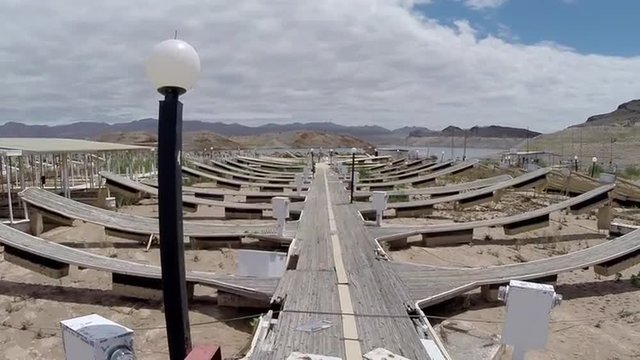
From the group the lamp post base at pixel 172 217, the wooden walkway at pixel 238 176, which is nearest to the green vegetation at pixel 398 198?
the wooden walkway at pixel 238 176

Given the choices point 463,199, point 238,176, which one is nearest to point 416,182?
point 463,199

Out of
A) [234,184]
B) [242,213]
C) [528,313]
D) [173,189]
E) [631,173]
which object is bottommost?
[242,213]

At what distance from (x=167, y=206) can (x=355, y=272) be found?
4.15 meters

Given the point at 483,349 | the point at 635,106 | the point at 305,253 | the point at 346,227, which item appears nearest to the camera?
the point at 483,349

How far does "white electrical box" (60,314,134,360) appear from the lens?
1892 mm

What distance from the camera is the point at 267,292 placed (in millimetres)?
5523

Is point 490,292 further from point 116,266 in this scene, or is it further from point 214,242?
point 214,242

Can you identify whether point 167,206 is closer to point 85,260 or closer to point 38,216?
point 85,260

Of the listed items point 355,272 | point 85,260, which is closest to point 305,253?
point 355,272

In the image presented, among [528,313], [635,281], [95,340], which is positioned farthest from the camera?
[635,281]

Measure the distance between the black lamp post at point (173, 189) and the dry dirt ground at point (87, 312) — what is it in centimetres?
246

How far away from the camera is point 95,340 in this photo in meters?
1.88

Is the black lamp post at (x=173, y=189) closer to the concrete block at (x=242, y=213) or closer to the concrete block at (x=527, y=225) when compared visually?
the concrete block at (x=527, y=225)

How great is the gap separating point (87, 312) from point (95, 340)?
15.6ft
